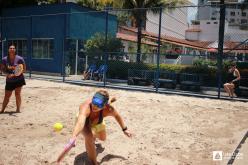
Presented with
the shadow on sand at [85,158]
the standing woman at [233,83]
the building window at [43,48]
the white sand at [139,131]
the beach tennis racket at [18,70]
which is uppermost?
the building window at [43,48]

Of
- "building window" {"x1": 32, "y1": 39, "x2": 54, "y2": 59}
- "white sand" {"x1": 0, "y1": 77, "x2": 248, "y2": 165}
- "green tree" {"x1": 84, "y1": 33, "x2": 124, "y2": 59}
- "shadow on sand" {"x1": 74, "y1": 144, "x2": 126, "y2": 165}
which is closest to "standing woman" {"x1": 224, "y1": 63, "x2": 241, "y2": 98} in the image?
"white sand" {"x1": 0, "y1": 77, "x2": 248, "y2": 165}

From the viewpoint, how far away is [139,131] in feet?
25.7

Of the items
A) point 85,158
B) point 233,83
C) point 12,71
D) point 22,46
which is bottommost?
point 85,158

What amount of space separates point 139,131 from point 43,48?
18.4 metres

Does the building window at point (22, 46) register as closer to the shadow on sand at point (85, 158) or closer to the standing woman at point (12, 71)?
the standing woman at point (12, 71)

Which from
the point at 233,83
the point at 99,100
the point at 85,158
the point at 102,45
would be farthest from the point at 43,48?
the point at 99,100

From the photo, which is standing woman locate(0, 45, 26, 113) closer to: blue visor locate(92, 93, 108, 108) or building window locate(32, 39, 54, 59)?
blue visor locate(92, 93, 108, 108)

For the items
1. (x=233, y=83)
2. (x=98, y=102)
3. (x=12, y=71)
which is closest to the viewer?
(x=98, y=102)

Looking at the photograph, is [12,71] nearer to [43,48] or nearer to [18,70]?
[18,70]

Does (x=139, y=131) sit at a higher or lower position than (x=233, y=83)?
lower

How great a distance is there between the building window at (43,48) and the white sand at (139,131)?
1224 centimetres

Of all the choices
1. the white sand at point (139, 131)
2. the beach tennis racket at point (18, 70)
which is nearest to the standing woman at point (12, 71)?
the beach tennis racket at point (18, 70)

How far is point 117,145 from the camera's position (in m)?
6.73

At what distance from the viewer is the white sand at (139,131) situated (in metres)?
6.13
